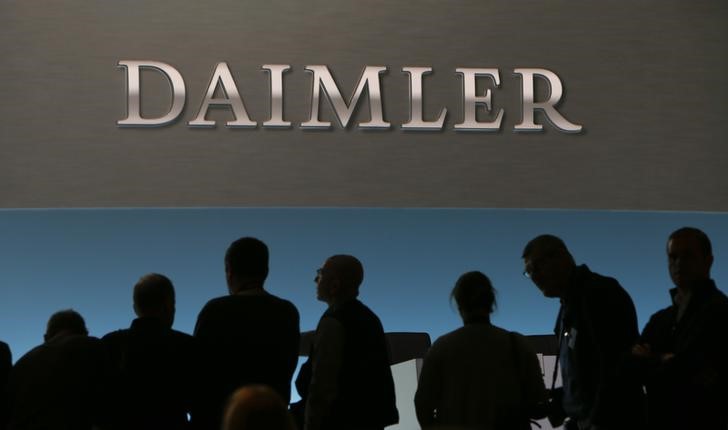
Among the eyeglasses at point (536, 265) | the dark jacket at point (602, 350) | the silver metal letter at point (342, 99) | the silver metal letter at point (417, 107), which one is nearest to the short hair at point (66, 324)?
the eyeglasses at point (536, 265)

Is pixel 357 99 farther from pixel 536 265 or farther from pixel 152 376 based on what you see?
pixel 152 376

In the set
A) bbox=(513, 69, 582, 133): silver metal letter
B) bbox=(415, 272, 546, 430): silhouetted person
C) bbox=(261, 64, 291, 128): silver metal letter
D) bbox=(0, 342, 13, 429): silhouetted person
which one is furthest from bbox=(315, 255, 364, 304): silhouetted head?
bbox=(513, 69, 582, 133): silver metal letter

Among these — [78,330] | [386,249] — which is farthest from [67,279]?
[78,330]

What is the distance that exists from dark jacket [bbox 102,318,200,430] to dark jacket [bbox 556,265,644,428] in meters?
1.34

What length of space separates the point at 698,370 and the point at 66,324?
2303mm

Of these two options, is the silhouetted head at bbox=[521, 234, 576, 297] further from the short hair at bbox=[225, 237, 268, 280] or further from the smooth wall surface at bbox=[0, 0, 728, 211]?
the smooth wall surface at bbox=[0, 0, 728, 211]

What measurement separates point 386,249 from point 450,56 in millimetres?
1280

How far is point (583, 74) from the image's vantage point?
20.3 feet

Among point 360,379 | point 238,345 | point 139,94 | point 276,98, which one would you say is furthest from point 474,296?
point 139,94

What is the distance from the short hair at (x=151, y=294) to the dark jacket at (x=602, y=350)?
1.42 meters

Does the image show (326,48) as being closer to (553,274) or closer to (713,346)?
(553,274)

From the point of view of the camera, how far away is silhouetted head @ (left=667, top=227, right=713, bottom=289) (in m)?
3.38

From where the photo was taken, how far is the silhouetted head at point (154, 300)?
351 cm

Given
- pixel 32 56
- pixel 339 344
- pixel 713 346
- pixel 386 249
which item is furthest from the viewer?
pixel 386 249
